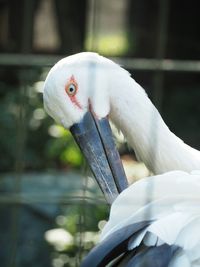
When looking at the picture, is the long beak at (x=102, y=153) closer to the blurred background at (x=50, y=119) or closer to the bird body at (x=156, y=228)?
the blurred background at (x=50, y=119)

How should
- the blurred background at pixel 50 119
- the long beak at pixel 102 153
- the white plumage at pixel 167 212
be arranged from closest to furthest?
the white plumage at pixel 167 212 → the long beak at pixel 102 153 → the blurred background at pixel 50 119

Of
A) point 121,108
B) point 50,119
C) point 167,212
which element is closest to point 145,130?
point 121,108

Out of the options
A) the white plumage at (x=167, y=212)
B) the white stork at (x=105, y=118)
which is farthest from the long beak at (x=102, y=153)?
the white plumage at (x=167, y=212)

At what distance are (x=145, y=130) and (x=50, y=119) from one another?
171 cm

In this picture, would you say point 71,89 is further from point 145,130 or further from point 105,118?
point 145,130

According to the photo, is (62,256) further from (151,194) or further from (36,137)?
(151,194)

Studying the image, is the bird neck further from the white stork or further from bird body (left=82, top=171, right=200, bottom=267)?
bird body (left=82, top=171, right=200, bottom=267)

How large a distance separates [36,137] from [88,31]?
4.25 ft

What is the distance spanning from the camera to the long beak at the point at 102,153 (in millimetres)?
3232

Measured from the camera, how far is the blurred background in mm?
3717

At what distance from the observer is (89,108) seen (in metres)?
3.33

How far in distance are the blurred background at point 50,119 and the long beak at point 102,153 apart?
75 millimetres

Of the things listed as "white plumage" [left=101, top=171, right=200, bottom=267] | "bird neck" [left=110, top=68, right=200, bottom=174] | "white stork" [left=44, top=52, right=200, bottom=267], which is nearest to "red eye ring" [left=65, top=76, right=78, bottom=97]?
"white stork" [left=44, top=52, right=200, bottom=267]

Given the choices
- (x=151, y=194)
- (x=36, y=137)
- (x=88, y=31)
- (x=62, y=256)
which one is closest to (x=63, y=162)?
(x=36, y=137)
